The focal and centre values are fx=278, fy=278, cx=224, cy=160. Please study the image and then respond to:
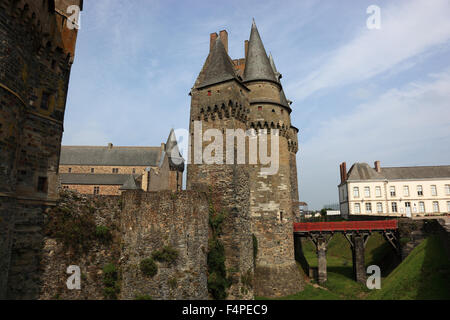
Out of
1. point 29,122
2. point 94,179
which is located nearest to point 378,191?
point 94,179

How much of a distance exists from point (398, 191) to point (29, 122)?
4621 centimetres

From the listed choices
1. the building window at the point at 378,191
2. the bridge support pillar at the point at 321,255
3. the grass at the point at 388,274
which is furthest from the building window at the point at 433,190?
the bridge support pillar at the point at 321,255

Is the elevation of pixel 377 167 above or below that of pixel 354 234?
above

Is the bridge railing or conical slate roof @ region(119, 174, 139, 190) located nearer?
the bridge railing

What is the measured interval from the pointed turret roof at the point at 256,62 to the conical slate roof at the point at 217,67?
2.54 meters

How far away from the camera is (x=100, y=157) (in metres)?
46.2

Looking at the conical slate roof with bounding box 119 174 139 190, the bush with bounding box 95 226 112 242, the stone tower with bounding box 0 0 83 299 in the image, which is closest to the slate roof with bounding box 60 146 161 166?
the conical slate roof with bounding box 119 174 139 190

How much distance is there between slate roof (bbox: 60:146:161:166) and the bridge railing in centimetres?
2911

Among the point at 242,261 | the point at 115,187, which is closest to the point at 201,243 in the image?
the point at 242,261

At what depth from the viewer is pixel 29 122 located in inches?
440

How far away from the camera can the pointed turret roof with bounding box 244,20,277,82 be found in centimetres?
2283

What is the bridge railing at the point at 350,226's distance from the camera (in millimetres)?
22031

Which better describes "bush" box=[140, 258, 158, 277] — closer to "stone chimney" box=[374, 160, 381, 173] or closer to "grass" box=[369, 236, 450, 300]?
"grass" box=[369, 236, 450, 300]

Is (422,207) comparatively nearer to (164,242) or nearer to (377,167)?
(377,167)
